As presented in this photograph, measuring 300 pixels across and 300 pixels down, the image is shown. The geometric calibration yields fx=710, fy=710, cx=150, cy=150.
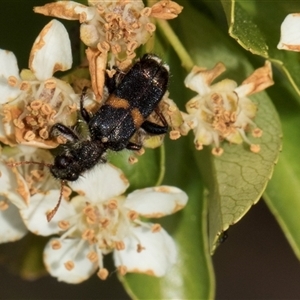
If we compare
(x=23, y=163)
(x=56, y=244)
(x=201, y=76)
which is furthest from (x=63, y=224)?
(x=201, y=76)

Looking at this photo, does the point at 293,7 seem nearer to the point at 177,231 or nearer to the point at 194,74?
the point at 194,74

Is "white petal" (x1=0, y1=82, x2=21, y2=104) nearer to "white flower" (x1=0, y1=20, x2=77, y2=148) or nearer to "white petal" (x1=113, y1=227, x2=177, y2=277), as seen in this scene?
"white flower" (x1=0, y1=20, x2=77, y2=148)

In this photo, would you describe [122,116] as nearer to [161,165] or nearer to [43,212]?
[161,165]

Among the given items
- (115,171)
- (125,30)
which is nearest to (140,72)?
(125,30)

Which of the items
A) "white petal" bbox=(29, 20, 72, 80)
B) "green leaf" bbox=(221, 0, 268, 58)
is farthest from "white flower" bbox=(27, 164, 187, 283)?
"green leaf" bbox=(221, 0, 268, 58)

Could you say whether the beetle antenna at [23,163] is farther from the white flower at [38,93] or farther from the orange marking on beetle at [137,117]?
the orange marking on beetle at [137,117]

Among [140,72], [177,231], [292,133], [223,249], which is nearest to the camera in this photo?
[140,72]
